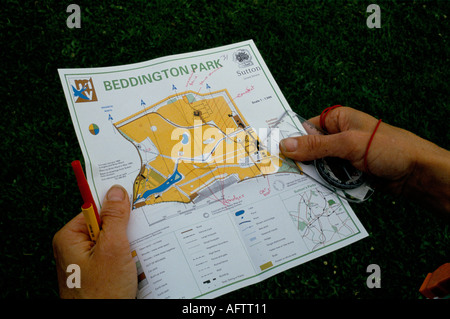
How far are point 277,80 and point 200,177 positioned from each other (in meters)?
0.52

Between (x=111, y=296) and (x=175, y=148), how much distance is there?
41 centimetres

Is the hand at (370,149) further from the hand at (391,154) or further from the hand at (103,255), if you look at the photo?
the hand at (103,255)

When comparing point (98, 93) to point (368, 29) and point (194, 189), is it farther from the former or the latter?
point (368, 29)

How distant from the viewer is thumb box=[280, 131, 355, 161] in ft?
2.97

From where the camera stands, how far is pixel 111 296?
2.45ft

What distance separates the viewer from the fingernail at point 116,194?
2.71ft

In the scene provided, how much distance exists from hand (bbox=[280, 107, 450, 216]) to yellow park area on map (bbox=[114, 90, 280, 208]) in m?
0.11

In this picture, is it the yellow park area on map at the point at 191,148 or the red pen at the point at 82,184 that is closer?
the red pen at the point at 82,184

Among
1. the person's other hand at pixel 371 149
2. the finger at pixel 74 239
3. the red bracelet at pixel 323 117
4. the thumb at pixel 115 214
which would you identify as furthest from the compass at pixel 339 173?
the finger at pixel 74 239

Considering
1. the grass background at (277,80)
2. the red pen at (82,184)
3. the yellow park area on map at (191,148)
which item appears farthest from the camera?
the grass background at (277,80)

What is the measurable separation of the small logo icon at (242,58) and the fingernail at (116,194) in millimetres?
564

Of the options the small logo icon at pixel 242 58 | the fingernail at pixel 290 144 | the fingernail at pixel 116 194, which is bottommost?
the fingernail at pixel 290 144

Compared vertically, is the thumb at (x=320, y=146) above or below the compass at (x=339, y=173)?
above
